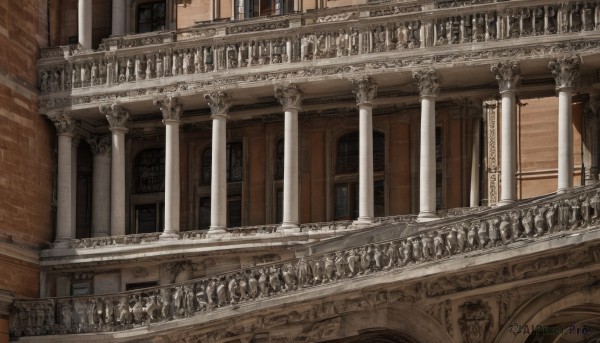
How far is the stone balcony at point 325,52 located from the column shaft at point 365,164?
1091 millimetres

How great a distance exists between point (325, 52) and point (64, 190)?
856 centimetres

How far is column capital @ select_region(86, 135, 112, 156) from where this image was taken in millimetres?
49500

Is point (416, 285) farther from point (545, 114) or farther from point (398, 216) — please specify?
point (545, 114)

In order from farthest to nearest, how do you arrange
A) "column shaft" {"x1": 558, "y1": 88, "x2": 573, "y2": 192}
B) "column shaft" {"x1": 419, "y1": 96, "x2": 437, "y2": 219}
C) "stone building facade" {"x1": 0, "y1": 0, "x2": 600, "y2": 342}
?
"column shaft" {"x1": 419, "y1": 96, "x2": 437, "y2": 219}, "column shaft" {"x1": 558, "y1": 88, "x2": 573, "y2": 192}, "stone building facade" {"x1": 0, "y1": 0, "x2": 600, "y2": 342}

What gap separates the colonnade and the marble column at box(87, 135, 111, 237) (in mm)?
28

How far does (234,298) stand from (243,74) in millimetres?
8264

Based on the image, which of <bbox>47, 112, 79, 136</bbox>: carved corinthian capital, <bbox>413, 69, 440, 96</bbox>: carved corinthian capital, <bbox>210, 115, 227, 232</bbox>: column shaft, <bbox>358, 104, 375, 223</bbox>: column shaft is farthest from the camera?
<bbox>47, 112, 79, 136</bbox>: carved corinthian capital

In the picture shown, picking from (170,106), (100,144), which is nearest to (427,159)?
(170,106)

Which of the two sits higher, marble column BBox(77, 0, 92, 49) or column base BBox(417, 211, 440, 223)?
marble column BBox(77, 0, 92, 49)

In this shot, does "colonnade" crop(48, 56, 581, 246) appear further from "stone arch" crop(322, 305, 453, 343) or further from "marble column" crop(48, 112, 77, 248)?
"stone arch" crop(322, 305, 453, 343)

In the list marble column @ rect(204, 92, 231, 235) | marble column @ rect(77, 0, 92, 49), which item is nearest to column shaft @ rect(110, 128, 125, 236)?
marble column @ rect(204, 92, 231, 235)

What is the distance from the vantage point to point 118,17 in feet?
165

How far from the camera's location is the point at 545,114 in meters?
48.1

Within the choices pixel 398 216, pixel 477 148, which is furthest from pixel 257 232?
pixel 477 148
